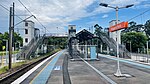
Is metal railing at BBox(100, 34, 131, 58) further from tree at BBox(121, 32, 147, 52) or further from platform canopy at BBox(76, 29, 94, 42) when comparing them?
tree at BBox(121, 32, 147, 52)

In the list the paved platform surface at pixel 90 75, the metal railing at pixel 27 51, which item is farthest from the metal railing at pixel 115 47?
the paved platform surface at pixel 90 75

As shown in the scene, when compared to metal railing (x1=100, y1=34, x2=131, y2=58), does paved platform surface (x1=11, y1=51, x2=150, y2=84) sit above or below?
below

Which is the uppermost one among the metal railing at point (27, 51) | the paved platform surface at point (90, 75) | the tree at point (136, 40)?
the tree at point (136, 40)

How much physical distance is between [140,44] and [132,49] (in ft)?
9.87

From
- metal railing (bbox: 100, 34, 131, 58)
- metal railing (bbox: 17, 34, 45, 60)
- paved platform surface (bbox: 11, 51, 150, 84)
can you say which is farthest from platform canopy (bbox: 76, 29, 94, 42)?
paved platform surface (bbox: 11, 51, 150, 84)

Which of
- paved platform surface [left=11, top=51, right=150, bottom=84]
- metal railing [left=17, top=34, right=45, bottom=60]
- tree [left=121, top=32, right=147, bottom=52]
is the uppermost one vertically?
tree [left=121, top=32, right=147, bottom=52]

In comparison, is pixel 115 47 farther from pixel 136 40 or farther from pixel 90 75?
pixel 136 40

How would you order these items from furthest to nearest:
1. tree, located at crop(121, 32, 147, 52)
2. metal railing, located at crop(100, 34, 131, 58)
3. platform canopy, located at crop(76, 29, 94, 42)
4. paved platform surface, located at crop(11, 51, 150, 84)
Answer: tree, located at crop(121, 32, 147, 52) < metal railing, located at crop(100, 34, 131, 58) < platform canopy, located at crop(76, 29, 94, 42) < paved platform surface, located at crop(11, 51, 150, 84)

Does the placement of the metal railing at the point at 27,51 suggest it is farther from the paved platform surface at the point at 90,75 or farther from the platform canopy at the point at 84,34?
the paved platform surface at the point at 90,75

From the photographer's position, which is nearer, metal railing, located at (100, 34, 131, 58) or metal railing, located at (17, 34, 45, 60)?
metal railing, located at (17, 34, 45, 60)

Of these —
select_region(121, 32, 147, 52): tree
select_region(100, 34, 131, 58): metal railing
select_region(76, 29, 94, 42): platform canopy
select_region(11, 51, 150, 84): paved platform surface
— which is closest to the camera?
select_region(11, 51, 150, 84): paved platform surface

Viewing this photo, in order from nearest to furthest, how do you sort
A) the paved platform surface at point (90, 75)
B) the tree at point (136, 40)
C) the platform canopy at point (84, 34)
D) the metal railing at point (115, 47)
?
the paved platform surface at point (90, 75) → the platform canopy at point (84, 34) → the metal railing at point (115, 47) → the tree at point (136, 40)

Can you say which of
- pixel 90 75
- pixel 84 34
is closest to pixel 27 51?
pixel 84 34

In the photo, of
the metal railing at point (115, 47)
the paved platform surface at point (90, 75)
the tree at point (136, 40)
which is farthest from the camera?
the tree at point (136, 40)
